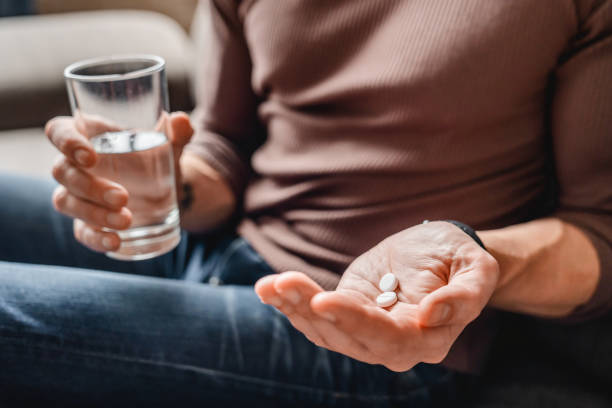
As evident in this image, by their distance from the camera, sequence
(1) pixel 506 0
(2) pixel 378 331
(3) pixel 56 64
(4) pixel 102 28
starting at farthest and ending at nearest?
(4) pixel 102 28
(3) pixel 56 64
(1) pixel 506 0
(2) pixel 378 331

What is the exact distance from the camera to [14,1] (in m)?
1.95

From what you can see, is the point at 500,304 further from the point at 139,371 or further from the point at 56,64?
the point at 56,64

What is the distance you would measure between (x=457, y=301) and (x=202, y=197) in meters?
0.50

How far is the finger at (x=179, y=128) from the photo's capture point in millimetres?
686

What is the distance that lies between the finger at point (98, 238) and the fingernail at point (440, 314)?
396 millimetres

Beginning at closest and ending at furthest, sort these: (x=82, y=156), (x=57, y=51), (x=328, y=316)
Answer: (x=328, y=316) → (x=82, y=156) → (x=57, y=51)

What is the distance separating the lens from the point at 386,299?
19.1 inches

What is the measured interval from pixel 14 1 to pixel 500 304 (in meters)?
1.97

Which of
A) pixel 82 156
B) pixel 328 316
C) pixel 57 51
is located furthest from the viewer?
pixel 57 51

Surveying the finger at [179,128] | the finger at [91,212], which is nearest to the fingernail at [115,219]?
the finger at [91,212]

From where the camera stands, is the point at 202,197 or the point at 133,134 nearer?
the point at 133,134

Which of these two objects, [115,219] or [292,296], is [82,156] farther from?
[292,296]

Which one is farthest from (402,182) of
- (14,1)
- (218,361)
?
(14,1)

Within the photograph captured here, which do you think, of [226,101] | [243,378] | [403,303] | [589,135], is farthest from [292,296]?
[226,101]
